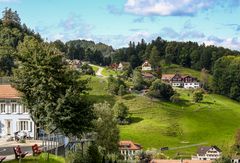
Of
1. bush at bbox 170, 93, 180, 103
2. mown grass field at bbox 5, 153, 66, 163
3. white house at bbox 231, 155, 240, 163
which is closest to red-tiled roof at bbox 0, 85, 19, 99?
mown grass field at bbox 5, 153, 66, 163

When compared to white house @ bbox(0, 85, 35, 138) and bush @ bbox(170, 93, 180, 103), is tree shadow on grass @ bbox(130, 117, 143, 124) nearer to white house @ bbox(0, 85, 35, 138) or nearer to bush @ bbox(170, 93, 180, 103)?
bush @ bbox(170, 93, 180, 103)

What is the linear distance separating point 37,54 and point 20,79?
6.87ft

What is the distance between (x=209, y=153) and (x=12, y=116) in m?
81.7

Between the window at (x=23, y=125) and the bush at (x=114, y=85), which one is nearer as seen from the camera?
the window at (x=23, y=125)

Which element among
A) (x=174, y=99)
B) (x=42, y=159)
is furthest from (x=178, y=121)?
(x=42, y=159)

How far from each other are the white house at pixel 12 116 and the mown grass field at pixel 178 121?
2909 inches

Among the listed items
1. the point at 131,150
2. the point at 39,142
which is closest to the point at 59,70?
the point at 39,142

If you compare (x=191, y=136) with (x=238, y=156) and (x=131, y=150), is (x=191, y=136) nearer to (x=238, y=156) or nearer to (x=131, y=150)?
(x=238, y=156)

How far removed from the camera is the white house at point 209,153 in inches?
4717

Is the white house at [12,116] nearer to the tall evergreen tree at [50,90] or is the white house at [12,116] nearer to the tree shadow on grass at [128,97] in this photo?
the tall evergreen tree at [50,90]

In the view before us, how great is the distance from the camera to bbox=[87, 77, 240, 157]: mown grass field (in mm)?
131500

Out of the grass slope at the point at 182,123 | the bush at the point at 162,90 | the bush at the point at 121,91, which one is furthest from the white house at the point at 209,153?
the bush at the point at 162,90

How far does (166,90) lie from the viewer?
575 feet

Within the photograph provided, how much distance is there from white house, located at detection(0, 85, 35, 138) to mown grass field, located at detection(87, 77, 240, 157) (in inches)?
2909
